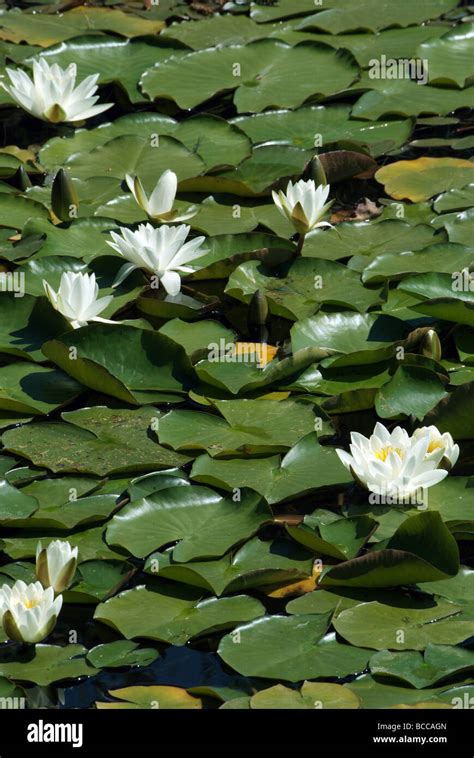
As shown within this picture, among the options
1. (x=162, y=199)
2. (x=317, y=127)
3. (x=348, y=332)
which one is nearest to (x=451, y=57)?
(x=317, y=127)

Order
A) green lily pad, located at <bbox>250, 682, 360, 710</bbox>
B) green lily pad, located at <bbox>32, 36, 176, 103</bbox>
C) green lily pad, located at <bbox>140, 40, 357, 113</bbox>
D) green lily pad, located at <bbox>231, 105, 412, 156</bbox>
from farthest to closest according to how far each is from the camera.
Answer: green lily pad, located at <bbox>32, 36, 176, 103</bbox>, green lily pad, located at <bbox>140, 40, 357, 113</bbox>, green lily pad, located at <bbox>231, 105, 412, 156</bbox>, green lily pad, located at <bbox>250, 682, 360, 710</bbox>

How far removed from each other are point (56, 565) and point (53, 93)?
3.11 m

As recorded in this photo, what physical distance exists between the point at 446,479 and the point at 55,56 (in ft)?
12.6

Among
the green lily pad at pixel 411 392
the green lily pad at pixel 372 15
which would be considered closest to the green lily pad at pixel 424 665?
the green lily pad at pixel 411 392

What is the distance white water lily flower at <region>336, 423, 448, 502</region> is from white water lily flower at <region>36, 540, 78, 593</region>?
89cm

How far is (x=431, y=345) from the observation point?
3.93 m

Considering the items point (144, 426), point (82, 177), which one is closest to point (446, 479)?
point (144, 426)

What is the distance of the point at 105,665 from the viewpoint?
2979mm

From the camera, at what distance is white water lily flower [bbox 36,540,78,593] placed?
308cm

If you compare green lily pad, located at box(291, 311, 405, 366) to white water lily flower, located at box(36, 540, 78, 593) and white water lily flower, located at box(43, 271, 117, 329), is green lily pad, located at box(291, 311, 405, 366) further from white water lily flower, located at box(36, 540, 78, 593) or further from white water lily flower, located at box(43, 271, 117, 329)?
white water lily flower, located at box(36, 540, 78, 593)

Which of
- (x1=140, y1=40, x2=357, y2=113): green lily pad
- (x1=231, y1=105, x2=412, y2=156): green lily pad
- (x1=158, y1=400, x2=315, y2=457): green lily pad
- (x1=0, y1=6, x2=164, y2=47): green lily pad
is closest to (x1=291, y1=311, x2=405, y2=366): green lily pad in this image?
(x1=158, y1=400, x2=315, y2=457): green lily pad
